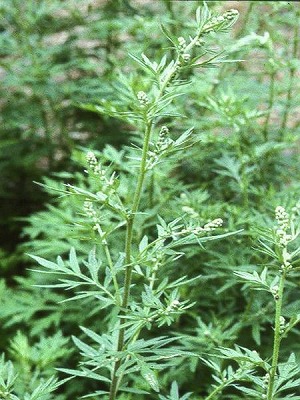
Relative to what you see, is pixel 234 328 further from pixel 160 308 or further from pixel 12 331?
pixel 12 331

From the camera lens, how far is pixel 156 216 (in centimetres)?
225

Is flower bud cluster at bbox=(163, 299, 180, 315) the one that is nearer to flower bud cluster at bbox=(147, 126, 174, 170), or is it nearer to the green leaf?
the green leaf

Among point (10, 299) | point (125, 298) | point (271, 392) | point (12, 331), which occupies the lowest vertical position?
point (12, 331)

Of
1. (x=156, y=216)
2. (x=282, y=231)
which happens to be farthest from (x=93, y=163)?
(x=156, y=216)

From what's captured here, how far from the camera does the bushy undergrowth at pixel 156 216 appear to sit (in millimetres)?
1375

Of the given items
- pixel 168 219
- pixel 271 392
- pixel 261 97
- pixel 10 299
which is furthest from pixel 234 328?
pixel 261 97

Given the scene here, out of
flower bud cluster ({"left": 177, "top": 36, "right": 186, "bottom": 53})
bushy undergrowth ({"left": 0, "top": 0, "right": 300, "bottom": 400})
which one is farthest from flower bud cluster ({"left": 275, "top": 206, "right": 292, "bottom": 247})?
flower bud cluster ({"left": 177, "top": 36, "right": 186, "bottom": 53})

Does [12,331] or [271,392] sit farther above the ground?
[271,392]

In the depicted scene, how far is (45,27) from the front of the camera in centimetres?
353

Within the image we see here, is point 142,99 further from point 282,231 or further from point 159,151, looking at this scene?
point 282,231

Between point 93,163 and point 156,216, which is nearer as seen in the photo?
point 93,163

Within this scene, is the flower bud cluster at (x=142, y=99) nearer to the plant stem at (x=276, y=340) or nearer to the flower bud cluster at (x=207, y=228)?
the flower bud cluster at (x=207, y=228)

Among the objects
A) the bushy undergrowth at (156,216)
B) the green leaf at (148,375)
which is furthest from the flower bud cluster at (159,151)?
the green leaf at (148,375)

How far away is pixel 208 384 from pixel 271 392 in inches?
34.1
